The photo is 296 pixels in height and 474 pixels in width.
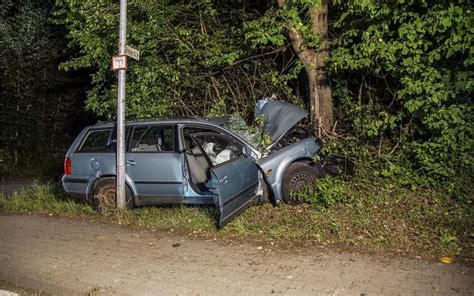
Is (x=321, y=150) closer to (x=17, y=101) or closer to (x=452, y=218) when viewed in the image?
(x=452, y=218)

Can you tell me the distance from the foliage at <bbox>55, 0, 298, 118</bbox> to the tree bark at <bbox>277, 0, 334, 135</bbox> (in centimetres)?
79

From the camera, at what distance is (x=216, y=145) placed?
855cm

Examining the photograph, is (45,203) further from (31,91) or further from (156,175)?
(31,91)

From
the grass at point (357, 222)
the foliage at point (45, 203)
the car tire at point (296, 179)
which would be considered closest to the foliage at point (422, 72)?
the grass at point (357, 222)

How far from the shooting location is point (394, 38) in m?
7.57

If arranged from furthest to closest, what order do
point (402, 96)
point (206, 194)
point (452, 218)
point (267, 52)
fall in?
point (267, 52)
point (206, 194)
point (402, 96)
point (452, 218)

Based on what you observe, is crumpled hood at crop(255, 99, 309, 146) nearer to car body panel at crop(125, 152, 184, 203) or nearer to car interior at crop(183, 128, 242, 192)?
car interior at crop(183, 128, 242, 192)

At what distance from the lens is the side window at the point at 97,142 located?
29.1 ft

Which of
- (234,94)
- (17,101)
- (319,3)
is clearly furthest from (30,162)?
(319,3)

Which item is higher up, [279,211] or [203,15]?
[203,15]

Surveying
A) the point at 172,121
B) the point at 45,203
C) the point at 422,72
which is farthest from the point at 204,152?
the point at 45,203

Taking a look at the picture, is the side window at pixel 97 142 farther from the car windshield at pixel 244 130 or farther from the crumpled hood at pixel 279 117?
the crumpled hood at pixel 279 117

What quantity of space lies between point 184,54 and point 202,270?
5.45m

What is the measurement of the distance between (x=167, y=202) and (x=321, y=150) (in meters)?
2.51
